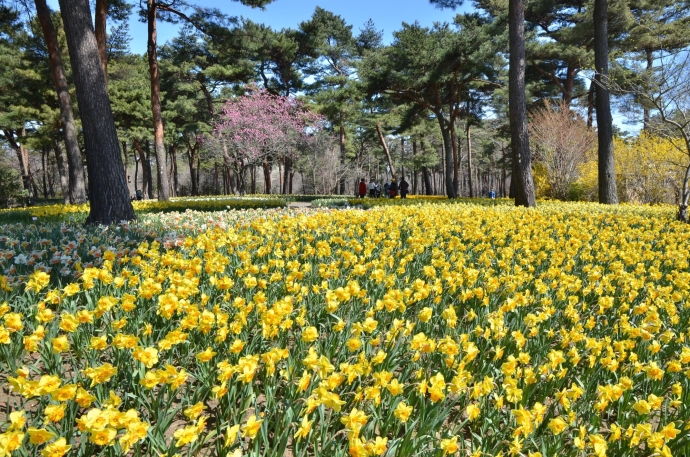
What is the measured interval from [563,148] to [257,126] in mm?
16978

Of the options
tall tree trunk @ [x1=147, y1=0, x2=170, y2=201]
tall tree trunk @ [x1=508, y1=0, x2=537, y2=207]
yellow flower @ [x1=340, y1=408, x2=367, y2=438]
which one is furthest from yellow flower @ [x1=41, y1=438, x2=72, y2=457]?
tall tree trunk @ [x1=147, y1=0, x2=170, y2=201]

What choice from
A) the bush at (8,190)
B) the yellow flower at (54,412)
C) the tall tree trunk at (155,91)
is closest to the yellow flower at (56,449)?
the yellow flower at (54,412)

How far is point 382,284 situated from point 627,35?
1971 centimetres

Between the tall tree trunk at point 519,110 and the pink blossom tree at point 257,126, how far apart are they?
55.6 ft

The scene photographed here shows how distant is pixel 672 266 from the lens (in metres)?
4.00

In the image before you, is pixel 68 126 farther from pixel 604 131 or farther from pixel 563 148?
pixel 563 148

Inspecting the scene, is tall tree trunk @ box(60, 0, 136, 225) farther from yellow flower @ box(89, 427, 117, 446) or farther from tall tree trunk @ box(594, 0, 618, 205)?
tall tree trunk @ box(594, 0, 618, 205)

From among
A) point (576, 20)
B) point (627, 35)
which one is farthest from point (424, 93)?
point (627, 35)

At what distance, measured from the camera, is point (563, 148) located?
588 inches

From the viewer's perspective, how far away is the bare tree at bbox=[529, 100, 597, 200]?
14945mm

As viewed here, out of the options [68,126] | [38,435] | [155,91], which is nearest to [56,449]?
[38,435]

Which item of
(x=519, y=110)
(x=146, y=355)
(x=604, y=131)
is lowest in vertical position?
(x=146, y=355)

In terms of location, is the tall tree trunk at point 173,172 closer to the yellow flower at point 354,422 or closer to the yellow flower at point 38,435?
the yellow flower at point 38,435

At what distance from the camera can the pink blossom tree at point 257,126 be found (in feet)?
80.5
